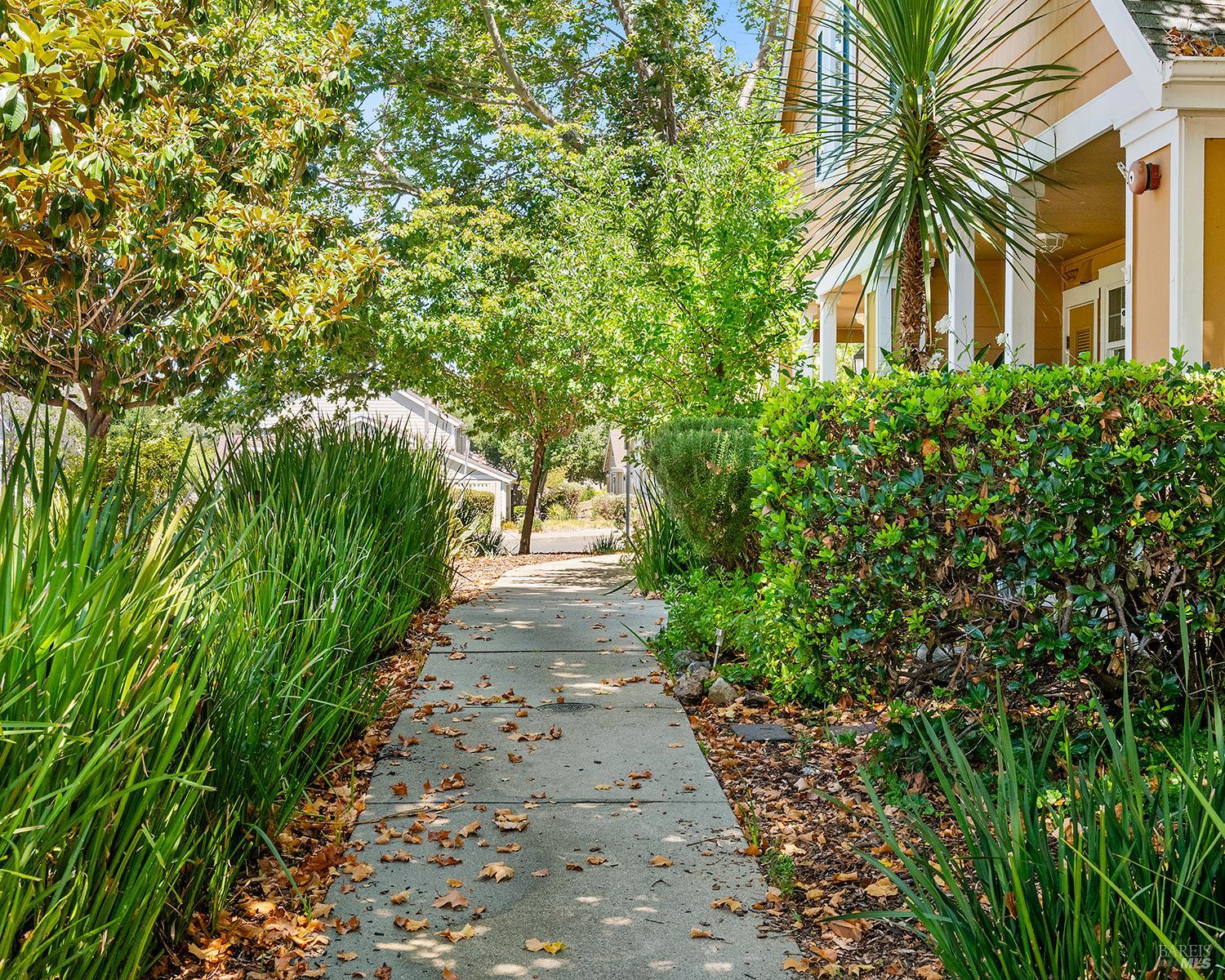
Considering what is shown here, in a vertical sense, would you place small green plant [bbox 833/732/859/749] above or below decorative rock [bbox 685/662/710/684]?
below

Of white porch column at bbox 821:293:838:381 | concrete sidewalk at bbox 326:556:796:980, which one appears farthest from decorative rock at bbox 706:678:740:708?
white porch column at bbox 821:293:838:381

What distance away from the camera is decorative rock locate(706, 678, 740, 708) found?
225 inches

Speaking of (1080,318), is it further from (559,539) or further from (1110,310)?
(559,539)

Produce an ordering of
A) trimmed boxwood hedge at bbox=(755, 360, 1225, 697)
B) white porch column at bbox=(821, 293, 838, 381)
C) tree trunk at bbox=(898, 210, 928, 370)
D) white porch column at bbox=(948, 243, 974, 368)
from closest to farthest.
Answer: trimmed boxwood hedge at bbox=(755, 360, 1225, 697), tree trunk at bbox=(898, 210, 928, 370), white porch column at bbox=(948, 243, 974, 368), white porch column at bbox=(821, 293, 838, 381)

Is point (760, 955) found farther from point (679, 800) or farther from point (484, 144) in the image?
point (484, 144)

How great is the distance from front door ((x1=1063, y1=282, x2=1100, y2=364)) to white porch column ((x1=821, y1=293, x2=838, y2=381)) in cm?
303

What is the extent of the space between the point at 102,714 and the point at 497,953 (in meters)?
1.39

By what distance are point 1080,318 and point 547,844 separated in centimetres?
868

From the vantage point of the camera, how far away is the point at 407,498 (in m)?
7.75

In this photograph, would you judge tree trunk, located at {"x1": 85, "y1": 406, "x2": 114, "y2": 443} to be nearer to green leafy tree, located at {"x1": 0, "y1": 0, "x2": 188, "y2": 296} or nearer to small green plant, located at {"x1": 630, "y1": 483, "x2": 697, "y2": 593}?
green leafy tree, located at {"x1": 0, "y1": 0, "x2": 188, "y2": 296}

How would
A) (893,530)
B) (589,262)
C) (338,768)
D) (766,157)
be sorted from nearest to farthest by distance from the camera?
(893,530)
(338,768)
(766,157)
(589,262)

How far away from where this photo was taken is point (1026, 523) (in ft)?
12.8

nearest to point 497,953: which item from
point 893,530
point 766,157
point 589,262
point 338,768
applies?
point 338,768

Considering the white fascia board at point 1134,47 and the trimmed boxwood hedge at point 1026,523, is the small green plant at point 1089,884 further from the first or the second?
the white fascia board at point 1134,47
